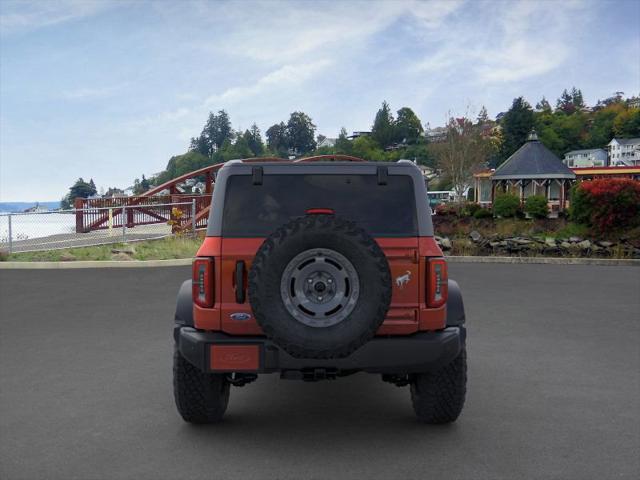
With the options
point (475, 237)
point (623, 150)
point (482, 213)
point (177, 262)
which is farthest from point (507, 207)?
point (623, 150)

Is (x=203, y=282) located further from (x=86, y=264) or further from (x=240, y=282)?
(x=86, y=264)

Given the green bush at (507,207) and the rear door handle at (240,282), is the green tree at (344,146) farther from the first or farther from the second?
the rear door handle at (240,282)

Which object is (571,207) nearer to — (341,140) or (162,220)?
(162,220)

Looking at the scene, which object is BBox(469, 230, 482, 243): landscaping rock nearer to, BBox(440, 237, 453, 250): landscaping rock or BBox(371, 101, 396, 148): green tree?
BBox(440, 237, 453, 250): landscaping rock

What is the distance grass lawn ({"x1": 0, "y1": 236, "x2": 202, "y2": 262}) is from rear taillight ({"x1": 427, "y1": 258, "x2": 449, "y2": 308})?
13.9 meters

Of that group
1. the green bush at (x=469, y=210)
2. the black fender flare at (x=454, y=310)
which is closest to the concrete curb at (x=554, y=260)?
the green bush at (x=469, y=210)

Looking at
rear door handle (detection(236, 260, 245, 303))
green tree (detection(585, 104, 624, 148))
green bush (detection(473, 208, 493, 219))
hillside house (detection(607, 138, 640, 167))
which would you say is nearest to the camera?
rear door handle (detection(236, 260, 245, 303))

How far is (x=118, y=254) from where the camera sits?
17.9 meters

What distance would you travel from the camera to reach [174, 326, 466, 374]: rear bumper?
413 cm

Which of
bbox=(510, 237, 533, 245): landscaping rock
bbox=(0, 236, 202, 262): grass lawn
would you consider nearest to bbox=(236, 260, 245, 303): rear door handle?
bbox=(0, 236, 202, 262): grass lawn

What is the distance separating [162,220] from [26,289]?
11247mm

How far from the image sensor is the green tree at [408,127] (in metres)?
188

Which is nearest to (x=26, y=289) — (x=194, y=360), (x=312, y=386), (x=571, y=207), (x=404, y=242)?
(x=312, y=386)

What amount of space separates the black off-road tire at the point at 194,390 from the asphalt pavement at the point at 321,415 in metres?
0.15
